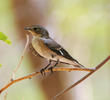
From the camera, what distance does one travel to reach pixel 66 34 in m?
4.13

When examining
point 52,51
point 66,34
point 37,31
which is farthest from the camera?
point 66,34

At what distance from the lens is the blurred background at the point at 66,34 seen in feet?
11.9

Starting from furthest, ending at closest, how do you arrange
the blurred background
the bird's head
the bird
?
the blurred background
the bird's head
the bird

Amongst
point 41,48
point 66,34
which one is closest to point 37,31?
point 41,48

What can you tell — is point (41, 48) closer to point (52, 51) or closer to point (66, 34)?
point (52, 51)

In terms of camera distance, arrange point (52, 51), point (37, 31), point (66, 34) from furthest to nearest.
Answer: point (66, 34), point (37, 31), point (52, 51)

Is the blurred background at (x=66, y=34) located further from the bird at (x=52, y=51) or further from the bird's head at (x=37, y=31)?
the bird at (x=52, y=51)

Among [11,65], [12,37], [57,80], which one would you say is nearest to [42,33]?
[57,80]

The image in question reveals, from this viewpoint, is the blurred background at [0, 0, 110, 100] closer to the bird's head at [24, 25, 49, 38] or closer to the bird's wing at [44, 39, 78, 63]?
the bird's head at [24, 25, 49, 38]

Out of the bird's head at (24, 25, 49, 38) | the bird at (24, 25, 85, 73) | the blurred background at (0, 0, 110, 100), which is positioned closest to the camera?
the bird at (24, 25, 85, 73)

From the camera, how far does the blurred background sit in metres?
3.63

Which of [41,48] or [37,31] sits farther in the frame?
[37,31]

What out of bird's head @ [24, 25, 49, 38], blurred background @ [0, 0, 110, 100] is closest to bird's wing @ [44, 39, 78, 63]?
bird's head @ [24, 25, 49, 38]

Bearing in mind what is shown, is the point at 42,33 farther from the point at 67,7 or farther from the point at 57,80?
the point at 67,7
